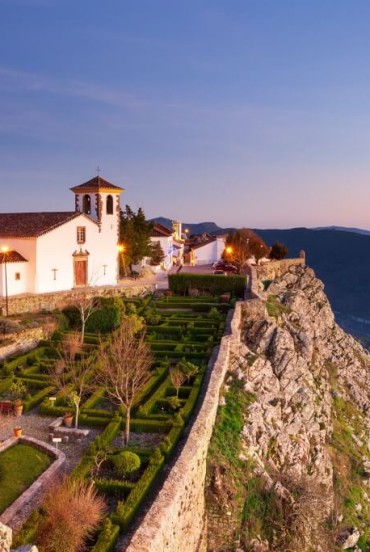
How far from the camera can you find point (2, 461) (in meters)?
15.4

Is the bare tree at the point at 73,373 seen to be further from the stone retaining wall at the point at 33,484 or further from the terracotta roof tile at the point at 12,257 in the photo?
the terracotta roof tile at the point at 12,257

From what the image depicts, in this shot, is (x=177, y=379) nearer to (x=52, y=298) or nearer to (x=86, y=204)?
(x=52, y=298)

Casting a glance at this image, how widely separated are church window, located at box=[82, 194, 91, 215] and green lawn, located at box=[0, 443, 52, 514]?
31.3 m

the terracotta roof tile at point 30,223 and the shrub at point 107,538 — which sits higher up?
the terracotta roof tile at point 30,223

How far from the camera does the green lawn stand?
1369cm

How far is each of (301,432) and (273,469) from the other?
18.2 feet

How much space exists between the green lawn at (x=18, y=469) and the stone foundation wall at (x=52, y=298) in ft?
65.3

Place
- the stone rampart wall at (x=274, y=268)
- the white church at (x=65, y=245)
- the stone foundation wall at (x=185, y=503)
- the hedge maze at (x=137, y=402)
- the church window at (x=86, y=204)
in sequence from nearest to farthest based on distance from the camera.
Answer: the stone foundation wall at (x=185, y=503), the hedge maze at (x=137, y=402), the white church at (x=65, y=245), the church window at (x=86, y=204), the stone rampart wall at (x=274, y=268)

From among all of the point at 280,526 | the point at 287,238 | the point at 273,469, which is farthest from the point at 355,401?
the point at 287,238

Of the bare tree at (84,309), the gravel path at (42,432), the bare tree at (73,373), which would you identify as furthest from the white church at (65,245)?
the gravel path at (42,432)

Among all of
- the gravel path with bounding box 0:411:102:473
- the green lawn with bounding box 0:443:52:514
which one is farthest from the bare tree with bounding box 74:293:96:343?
the green lawn with bounding box 0:443:52:514

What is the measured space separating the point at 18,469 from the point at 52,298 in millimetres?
24006

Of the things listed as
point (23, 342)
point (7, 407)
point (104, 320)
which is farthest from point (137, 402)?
point (104, 320)

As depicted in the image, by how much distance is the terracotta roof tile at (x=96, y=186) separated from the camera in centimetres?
4522
